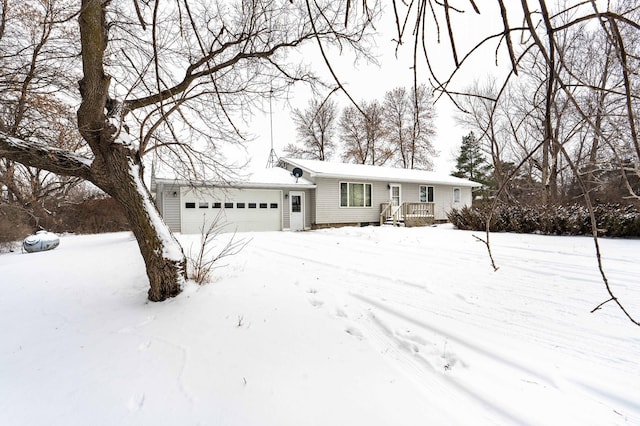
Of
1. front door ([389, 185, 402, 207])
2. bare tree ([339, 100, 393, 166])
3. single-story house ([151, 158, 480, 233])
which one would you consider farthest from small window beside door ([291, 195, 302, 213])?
bare tree ([339, 100, 393, 166])

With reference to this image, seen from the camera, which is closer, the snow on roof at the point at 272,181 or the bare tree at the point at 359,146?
the snow on roof at the point at 272,181

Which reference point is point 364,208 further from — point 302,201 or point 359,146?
point 359,146

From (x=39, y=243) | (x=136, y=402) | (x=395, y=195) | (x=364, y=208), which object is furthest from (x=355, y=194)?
(x=136, y=402)

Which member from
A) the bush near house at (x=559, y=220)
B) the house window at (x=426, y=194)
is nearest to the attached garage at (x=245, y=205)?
the house window at (x=426, y=194)

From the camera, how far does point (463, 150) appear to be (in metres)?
24.5

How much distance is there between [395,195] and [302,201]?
4.96m

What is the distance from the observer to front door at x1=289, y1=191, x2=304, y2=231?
1262cm

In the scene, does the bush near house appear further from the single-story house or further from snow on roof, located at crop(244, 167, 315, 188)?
snow on roof, located at crop(244, 167, 315, 188)

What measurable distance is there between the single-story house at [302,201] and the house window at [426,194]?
0.18 feet

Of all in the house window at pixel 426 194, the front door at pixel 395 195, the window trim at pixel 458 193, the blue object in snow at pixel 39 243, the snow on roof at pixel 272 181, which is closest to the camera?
the blue object in snow at pixel 39 243

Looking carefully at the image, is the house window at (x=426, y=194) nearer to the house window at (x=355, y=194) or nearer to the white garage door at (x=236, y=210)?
the house window at (x=355, y=194)

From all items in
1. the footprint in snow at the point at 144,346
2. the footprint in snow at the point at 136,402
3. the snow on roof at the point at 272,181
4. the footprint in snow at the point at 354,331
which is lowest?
the footprint in snow at the point at 136,402

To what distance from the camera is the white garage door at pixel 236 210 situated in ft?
35.4

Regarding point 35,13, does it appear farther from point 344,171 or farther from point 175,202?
point 344,171
